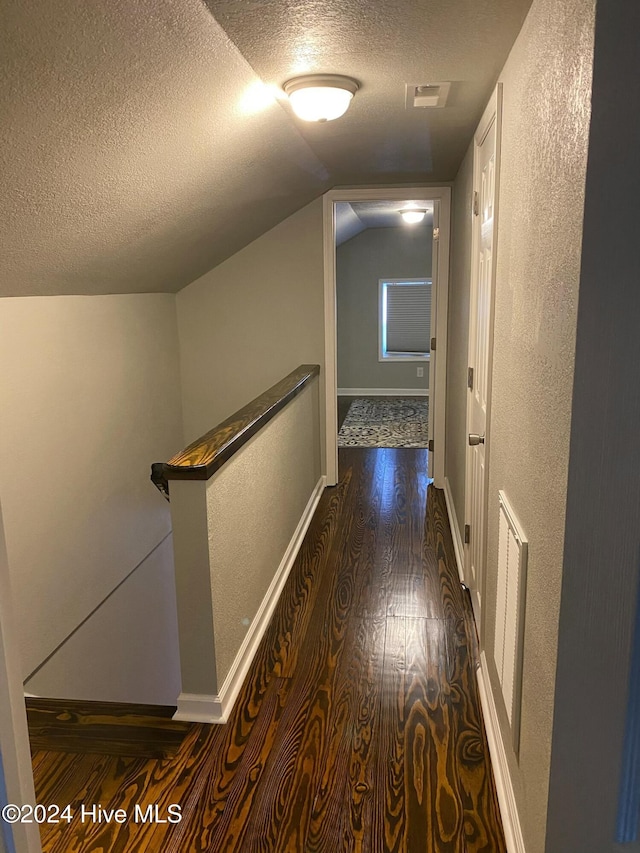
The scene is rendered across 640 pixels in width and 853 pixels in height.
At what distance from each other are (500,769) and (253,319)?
129 inches

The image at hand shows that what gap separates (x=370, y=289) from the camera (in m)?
8.30

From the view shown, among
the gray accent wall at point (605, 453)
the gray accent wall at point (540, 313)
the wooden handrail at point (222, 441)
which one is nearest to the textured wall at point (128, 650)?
the wooden handrail at point (222, 441)

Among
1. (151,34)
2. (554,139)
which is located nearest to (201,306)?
(151,34)

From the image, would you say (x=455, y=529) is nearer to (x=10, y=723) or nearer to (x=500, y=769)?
(x=500, y=769)

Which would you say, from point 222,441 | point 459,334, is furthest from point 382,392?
point 222,441

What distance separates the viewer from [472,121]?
2713 millimetres

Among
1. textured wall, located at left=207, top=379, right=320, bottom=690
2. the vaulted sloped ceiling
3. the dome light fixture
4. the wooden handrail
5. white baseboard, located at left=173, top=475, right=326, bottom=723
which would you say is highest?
the dome light fixture

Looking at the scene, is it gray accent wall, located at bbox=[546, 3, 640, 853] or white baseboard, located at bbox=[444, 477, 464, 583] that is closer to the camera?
gray accent wall, located at bbox=[546, 3, 640, 853]

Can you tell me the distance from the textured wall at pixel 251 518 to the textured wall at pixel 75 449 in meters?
0.88

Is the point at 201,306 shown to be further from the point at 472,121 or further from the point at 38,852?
the point at 38,852

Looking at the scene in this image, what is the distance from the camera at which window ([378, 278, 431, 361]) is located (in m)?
8.30

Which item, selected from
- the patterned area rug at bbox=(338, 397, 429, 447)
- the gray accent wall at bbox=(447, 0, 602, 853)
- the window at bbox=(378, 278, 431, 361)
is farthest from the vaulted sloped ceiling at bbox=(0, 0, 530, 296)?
the window at bbox=(378, 278, 431, 361)

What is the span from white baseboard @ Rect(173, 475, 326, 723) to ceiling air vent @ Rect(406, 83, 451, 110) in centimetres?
207

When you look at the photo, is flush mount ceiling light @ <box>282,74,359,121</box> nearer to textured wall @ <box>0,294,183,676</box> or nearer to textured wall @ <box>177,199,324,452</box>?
textured wall @ <box>0,294,183,676</box>
